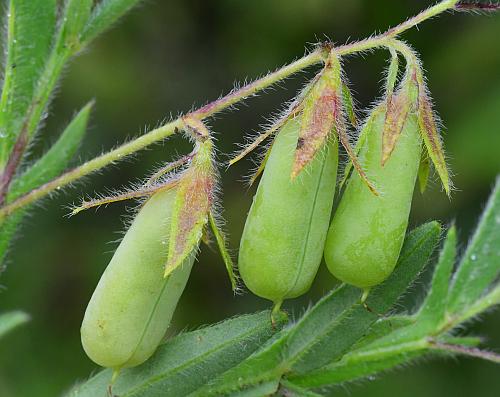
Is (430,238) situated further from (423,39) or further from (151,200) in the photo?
(423,39)

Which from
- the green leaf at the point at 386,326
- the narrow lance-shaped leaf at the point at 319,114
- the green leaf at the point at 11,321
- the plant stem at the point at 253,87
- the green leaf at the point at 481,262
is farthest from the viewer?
the green leaf at the point at 11,321

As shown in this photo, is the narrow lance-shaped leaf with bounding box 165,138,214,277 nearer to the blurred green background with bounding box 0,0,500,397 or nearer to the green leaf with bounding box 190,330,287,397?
the green leaf with bounding box 190,330,287,397

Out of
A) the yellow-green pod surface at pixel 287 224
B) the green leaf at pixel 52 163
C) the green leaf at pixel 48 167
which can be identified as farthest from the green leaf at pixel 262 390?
the green leaf at pixel 52 163

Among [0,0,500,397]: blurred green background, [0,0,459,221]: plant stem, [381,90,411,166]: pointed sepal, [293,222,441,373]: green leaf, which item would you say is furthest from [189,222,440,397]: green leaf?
[0,0,500,397]: blurred green background

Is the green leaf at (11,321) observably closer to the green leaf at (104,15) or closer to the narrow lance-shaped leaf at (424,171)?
the green leaf at (104,15)

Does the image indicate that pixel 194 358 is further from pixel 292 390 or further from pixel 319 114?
pixel 319 114

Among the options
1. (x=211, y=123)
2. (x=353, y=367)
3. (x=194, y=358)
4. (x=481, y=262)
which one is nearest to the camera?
(x=194, y=358)

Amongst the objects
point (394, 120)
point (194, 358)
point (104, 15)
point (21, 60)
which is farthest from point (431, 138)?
point (21, 60)
